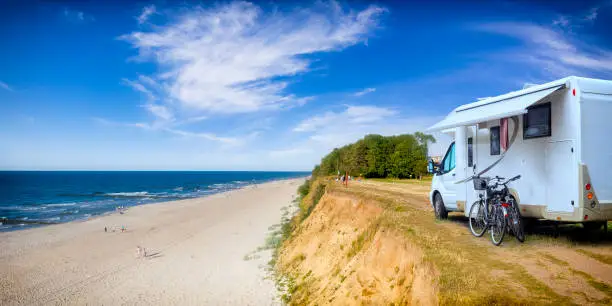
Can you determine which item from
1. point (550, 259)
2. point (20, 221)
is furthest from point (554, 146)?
point (20, 221)

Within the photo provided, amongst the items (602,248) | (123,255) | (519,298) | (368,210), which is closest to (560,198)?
(602,248)

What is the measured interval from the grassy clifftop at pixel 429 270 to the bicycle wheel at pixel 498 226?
0.24 metres

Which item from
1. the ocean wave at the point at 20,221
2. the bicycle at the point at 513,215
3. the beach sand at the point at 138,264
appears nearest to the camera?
the bicycle at the point at 513,215

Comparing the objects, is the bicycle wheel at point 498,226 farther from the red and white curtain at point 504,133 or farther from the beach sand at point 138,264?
the beach sand at point 138,264

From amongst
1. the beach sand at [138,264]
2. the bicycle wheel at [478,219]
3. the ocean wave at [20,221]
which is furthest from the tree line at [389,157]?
the bicycle wheel at [478,219]

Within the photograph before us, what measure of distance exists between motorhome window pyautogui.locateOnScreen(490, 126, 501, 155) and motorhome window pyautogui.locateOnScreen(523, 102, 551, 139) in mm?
841

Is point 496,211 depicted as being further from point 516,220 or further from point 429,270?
point 429,270

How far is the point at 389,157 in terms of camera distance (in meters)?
54.2

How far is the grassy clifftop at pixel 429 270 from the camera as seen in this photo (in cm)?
544

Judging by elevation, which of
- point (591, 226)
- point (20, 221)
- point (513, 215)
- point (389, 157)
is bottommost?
point (20, 221)

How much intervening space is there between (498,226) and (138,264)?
2144cm

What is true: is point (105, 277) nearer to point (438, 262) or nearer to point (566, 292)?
point (438, 262)

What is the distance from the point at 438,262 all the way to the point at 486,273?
3.04ft

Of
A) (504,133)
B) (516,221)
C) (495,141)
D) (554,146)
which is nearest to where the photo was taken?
(554,146)
